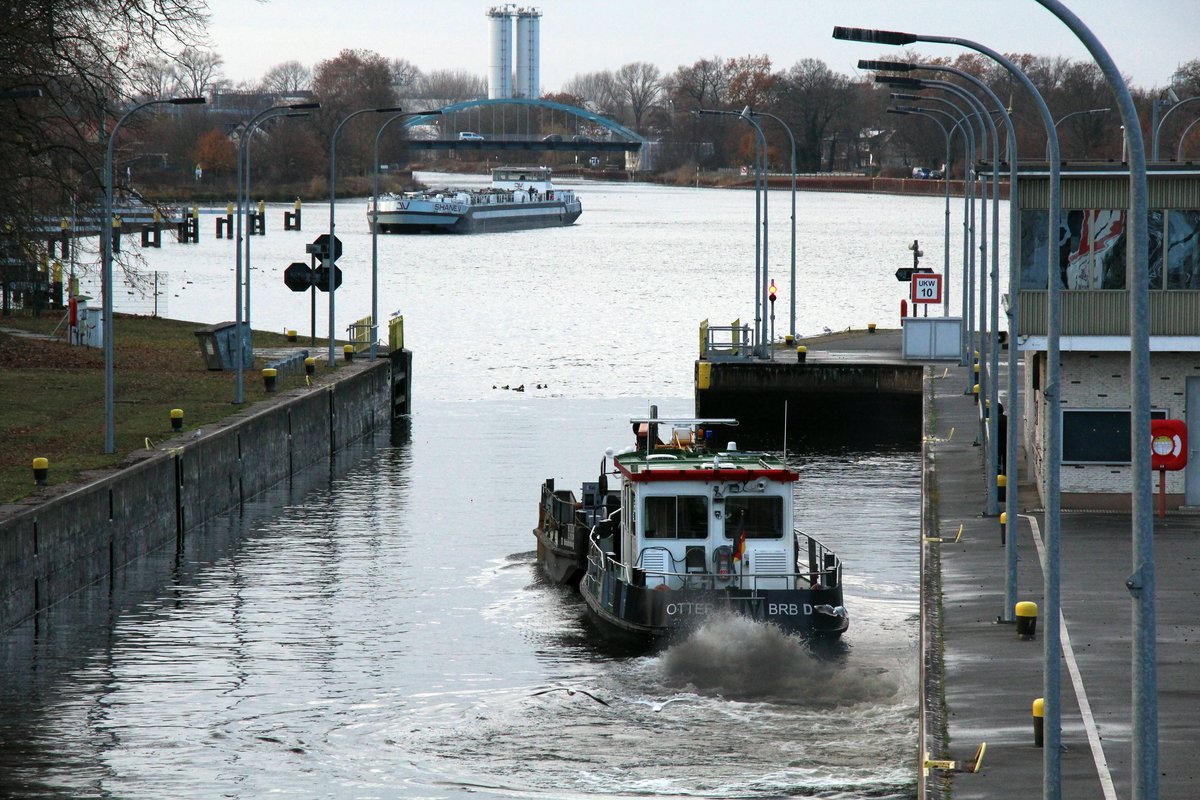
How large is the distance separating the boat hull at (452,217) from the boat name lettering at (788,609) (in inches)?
5817

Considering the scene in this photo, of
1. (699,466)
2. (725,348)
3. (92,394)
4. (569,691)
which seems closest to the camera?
(569,691)

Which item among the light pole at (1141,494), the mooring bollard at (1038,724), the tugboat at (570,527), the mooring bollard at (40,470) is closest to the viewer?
the light pole at (1141,494)

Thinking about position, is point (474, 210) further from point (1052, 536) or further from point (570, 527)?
point (1052, 536)

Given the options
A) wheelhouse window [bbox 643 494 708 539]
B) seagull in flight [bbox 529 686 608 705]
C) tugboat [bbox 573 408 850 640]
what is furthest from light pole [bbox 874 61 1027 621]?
seagull in flight [bbox 529 686 608 705]

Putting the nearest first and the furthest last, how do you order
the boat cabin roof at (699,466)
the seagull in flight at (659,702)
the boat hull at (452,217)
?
the seagull in flight at (659,702) < the boat cabin roof at (699,466) < the boat hull at (452,217)

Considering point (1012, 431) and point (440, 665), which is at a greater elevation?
point (1012, 431)

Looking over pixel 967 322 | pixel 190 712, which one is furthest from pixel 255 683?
pixel 967 322

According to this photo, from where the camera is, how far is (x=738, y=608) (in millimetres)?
27469

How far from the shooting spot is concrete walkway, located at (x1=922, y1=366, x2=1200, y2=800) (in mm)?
17797

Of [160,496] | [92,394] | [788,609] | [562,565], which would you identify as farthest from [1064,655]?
[92,394]

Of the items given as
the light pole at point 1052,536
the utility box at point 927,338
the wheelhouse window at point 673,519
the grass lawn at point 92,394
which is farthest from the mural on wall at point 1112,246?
the utility box at point 927,338

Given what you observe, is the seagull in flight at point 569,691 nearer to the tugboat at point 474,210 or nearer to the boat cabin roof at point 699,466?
the boat cabin roof at point 699,466

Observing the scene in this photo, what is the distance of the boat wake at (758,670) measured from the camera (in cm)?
2617

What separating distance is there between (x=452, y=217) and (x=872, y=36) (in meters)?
161
